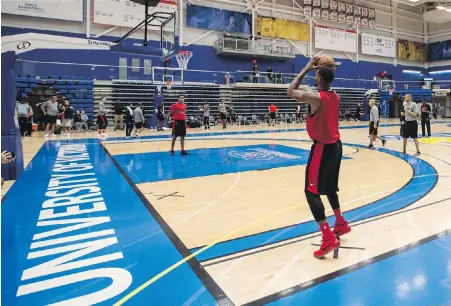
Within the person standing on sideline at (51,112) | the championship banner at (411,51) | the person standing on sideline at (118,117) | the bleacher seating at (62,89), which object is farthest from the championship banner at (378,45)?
the person standing on sideline at (51,112)

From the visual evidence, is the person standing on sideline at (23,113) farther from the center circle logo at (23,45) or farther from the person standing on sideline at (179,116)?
the person standing on sideline at (179,116)

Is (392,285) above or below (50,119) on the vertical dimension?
below

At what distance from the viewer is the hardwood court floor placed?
2.54 m

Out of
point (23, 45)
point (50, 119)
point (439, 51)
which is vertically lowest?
point (50, 119)

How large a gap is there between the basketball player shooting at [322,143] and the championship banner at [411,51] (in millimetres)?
37257

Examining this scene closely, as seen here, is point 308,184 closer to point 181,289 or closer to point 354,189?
point 181,289

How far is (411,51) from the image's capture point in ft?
119

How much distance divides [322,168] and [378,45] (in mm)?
34868

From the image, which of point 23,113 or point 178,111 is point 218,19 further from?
point 178,111

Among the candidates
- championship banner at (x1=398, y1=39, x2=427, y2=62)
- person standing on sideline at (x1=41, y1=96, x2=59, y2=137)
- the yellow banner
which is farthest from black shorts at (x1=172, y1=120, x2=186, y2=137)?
championship banner at (x1=398, y1=39, x2=427, y2=62)

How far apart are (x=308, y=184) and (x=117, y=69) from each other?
850 inches

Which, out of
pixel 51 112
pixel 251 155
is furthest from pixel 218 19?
pixel 251 155

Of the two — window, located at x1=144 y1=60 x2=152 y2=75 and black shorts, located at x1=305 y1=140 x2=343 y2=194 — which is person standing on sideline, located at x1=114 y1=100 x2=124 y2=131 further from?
black shorts, located at x1=305 y1=140 x2=343 y2=194

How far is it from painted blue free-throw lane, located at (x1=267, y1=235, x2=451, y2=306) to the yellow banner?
2666cm
